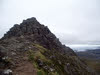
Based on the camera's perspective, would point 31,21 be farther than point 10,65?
Yes

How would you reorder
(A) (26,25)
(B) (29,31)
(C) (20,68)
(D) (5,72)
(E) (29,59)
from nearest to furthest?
(D) (5,72) < (C) (20,68) < (E) (29,59) < (B) (29,31) < (A) (26,25)

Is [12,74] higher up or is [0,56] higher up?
[0,56]

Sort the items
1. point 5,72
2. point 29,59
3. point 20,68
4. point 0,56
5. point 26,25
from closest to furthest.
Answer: point 5,72 → point 20,68 → point 0,56 → point 29,59 → point 26,25

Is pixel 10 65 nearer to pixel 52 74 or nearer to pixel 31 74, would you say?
pixel 31 74

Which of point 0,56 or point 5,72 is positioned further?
point 0,56

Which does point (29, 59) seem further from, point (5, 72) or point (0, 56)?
point (5, 72)

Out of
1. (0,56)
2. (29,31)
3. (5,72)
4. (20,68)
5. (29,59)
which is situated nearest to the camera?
(5,72)

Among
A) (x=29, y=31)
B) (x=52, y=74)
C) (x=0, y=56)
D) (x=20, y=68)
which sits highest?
(x=29, y=31)

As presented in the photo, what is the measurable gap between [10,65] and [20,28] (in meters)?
67.9

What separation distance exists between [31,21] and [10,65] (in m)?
71.1

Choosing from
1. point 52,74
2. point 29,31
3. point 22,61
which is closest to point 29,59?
point 22,61

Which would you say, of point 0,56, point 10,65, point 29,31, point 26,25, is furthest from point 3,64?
point 26,25

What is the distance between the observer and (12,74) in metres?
19.0

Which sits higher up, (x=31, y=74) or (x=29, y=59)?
(x=29, y=59)
